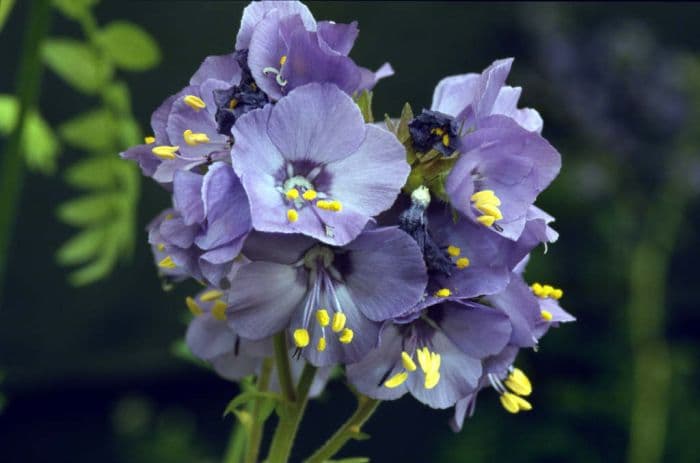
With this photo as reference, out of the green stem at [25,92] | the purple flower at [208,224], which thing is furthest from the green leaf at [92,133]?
the purple flower at [208,224]

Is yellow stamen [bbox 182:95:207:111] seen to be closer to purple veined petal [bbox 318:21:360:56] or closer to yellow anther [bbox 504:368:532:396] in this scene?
purple veined petal [bbox 318:21:360:56]

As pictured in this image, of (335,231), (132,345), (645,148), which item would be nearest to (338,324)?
(335,231)

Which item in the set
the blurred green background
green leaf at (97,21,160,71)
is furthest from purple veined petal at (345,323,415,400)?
the blurred green background

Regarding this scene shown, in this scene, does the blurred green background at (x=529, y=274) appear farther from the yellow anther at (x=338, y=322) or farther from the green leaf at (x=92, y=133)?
the yellow anther at (x=338, y=322)

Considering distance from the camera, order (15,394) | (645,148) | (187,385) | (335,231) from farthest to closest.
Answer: (187,385) < (15,394) < (645,148) < (335,231)

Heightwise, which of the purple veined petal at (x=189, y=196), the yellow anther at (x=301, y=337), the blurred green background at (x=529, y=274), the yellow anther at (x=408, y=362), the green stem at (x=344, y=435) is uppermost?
the purple veined petal at (x=189, y=196)

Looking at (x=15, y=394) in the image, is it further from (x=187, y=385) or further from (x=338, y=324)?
(x=338, y=324)

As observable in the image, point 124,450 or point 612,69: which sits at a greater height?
point 612,69

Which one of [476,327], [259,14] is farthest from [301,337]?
[259,14]
